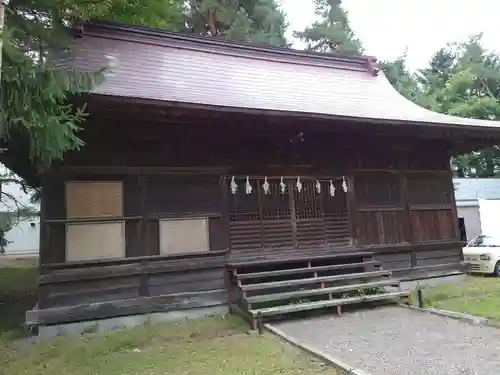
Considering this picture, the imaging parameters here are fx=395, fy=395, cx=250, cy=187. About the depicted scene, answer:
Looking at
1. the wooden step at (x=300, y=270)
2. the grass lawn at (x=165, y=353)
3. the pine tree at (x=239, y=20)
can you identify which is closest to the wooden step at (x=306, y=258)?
the wooden step at (x=300, y=270)

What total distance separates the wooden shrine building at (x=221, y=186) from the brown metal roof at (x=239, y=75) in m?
0.05

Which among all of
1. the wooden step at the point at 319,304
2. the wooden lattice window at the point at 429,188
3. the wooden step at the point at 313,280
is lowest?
the wooden step at the point at 319,304

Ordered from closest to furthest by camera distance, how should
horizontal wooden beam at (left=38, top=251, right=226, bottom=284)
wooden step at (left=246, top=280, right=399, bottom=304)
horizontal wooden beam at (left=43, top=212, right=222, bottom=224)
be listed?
horizontal wooden beam at (left=38, top=251, right=226, bottom=284)
horizontal wooden beam at (left=43, top=212, right=222, bottom=224)
wooden step at (left=246, top=280, right=399, bottom=304)

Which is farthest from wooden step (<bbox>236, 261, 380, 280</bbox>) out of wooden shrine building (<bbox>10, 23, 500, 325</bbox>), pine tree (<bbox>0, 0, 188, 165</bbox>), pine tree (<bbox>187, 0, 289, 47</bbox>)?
pine tree (<bbox>187, 0, 289, 47</bbox>)

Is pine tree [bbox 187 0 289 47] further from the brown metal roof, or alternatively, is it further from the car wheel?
the car wheel

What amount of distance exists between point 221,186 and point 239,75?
332 centimetres

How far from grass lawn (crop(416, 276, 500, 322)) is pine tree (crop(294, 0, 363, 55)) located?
15391mm

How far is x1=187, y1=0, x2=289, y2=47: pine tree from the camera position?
1691 centimetres

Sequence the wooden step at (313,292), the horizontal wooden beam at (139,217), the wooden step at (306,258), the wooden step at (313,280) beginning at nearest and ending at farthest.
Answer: the horizontal wooden beam at (139,217) < the wooden step at (313,292) < the wooden step at (313,280) < the wooden step at (306,258)

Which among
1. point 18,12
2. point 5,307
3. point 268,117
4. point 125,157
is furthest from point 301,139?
point 5,307

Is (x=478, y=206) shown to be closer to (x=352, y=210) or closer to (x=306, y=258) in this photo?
(x=352, y=210)

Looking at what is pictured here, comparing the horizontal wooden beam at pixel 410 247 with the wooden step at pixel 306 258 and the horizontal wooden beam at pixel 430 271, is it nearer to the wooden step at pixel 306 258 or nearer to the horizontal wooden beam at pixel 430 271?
the wooden step at pixel 306 258

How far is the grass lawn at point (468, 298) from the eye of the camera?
5.90 metres

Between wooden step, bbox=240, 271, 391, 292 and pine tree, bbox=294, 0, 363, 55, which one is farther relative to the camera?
pine tree, bbox=294, 0, 363, 55
